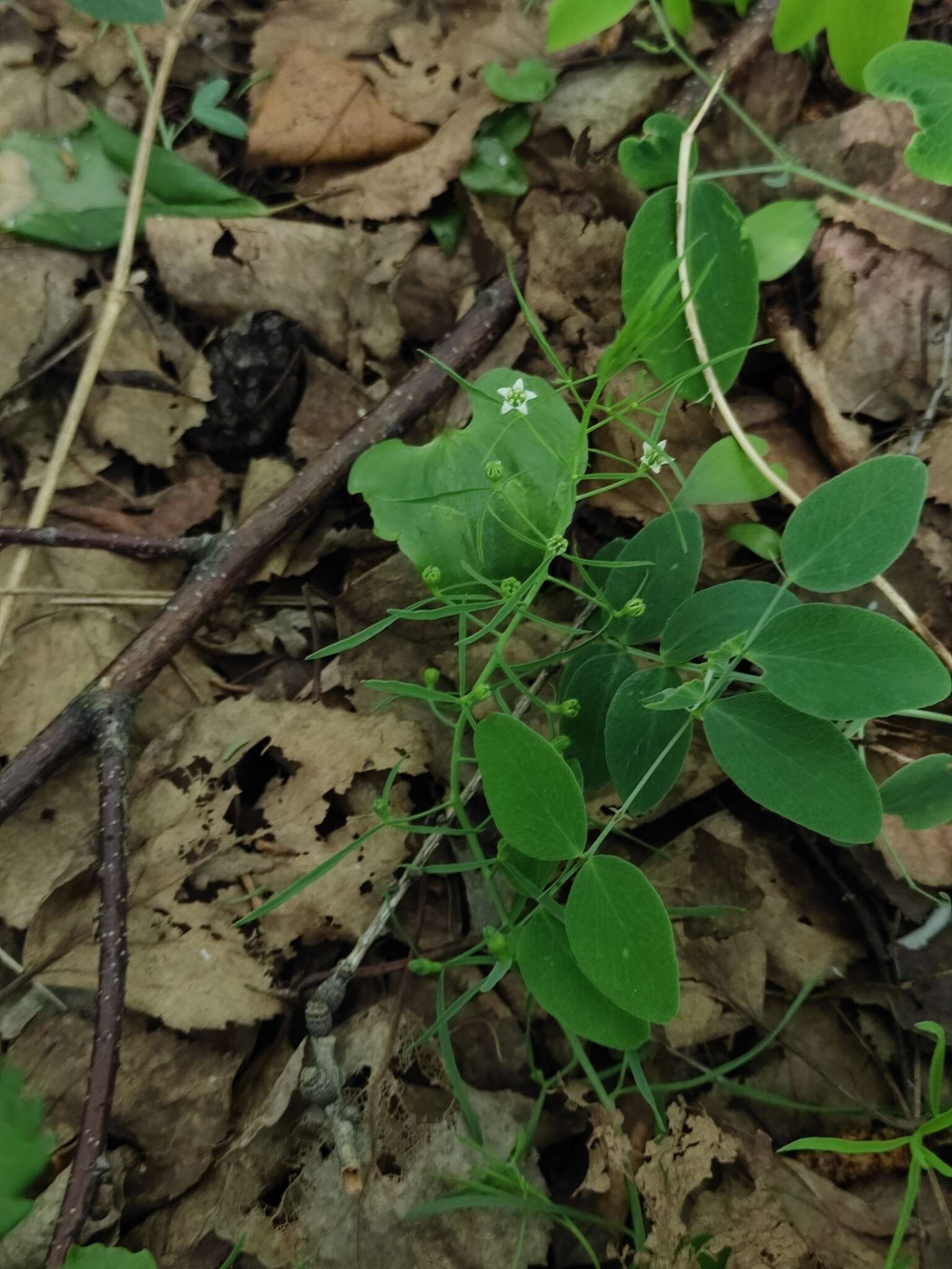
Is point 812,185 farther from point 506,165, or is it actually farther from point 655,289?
point 655,289

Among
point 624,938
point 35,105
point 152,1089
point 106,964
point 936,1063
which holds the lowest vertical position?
point 152,1089

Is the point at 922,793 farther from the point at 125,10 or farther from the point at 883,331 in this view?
the point at 125,10

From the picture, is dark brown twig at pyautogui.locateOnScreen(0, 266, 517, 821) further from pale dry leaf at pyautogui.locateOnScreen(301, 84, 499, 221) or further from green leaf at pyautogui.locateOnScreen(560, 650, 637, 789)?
green leaf at pyautogui.locateOnScreen(560, 650, 637, 789)

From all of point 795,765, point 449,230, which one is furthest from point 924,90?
point 795,765

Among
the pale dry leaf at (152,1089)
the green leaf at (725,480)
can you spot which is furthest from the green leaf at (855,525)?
the pale dry leaf at (152,1089)

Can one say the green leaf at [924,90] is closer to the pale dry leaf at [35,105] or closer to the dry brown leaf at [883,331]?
the dry brown leaf at [883,331]

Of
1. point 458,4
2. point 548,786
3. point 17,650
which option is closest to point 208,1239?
point 548,786

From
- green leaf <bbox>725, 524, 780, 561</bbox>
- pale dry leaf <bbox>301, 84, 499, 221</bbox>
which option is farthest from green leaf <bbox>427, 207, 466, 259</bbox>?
green leaf <bbox>725, 524, 780, 561</bbox>
